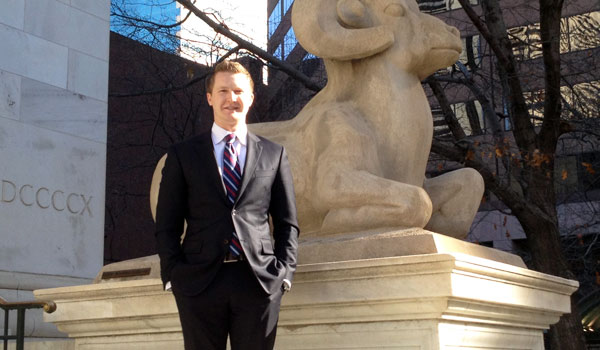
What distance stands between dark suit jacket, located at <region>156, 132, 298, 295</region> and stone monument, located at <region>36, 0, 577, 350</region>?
670mm

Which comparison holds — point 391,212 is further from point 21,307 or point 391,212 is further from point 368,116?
point 21,307

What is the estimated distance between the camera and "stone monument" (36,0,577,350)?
4.14m

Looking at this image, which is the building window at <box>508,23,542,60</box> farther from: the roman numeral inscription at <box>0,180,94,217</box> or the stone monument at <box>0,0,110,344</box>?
the roman numeral inscription at <box>0,180,94,217</box>

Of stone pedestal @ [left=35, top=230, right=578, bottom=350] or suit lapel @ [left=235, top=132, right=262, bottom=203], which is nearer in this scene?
suit lapel @ [left=235, top=132, right=262, bottom=203]

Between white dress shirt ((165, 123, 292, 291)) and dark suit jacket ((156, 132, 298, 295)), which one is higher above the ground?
white dress shirt ((165, 123, 292, 291))

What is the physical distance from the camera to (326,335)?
172 inches

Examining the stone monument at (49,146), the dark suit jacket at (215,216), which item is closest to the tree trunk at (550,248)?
the stone monument at (49,146)

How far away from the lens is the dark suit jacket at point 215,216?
3457mm

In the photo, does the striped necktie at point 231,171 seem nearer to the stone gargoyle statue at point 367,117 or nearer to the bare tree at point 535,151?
the stone gargoyle statue at point 367,117

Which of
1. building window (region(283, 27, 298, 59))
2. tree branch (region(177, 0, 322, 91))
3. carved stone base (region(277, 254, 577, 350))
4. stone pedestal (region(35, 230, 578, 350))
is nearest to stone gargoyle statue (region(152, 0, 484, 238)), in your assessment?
stone pedestal (region(35, 230, 578, 350))

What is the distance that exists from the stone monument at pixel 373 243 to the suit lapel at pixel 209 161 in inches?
34.3

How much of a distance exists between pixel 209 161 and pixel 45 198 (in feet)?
16.2

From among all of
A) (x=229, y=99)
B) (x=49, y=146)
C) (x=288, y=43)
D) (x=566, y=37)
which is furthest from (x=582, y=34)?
(x=229, y=99)

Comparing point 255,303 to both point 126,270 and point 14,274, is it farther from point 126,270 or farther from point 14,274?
point 14,274
